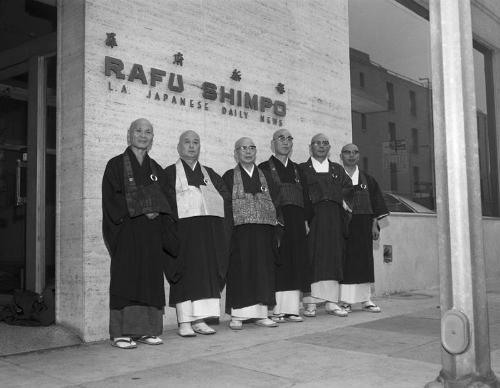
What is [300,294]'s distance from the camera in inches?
252

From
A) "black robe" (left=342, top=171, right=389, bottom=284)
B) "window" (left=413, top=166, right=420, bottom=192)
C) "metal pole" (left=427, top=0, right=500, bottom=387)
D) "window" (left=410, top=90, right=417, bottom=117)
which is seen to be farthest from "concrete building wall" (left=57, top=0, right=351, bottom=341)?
"metal pole" (left=427, top=0, right=500, bottom=387)

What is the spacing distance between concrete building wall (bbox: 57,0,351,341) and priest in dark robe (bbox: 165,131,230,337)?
0.40 metres

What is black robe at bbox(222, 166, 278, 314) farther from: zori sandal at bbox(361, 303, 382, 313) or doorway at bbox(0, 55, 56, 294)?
doorway at bbox(0, 55, 56, 294)

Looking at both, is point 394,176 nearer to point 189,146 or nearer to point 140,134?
point 189,146

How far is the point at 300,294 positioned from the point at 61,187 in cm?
273

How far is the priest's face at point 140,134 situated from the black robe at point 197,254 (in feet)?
1.19

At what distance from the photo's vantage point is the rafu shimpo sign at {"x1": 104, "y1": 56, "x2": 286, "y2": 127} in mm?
5297

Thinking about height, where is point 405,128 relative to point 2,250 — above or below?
above

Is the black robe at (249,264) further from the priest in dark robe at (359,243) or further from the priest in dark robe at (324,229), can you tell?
the priest in dark robe at (359,243)

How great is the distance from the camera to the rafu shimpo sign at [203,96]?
530cm

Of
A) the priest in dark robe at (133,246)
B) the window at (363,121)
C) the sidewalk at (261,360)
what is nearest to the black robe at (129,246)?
the priest in dark robe at (133,246)

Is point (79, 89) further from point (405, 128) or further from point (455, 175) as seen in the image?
point (405, 128)

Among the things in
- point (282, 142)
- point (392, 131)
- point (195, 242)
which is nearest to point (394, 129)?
point (392, 131)

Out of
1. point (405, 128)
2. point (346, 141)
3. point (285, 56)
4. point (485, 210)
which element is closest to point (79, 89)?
point (285, 56)
